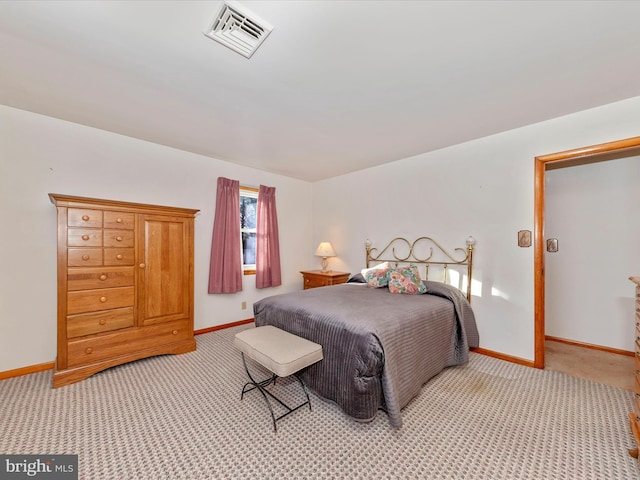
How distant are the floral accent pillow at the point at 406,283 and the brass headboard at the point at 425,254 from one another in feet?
1.57

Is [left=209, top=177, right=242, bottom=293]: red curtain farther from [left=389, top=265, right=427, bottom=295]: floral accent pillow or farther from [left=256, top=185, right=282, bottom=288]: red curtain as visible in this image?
[left=389, top=265, right=427, bottom=295]: floral accent pillow

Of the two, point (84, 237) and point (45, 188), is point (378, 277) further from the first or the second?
point (45, 188)

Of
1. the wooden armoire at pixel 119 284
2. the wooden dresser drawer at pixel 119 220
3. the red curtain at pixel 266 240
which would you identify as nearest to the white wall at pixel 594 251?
the red curtain at pixel 266 240

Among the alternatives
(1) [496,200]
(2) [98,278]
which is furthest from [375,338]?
(2) [98,278]

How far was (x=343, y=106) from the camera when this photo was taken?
2330 mm

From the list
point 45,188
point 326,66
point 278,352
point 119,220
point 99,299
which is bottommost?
point 278,352

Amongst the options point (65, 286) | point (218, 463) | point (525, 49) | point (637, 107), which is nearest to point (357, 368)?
point (218, 463)

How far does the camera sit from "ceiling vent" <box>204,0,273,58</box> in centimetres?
139

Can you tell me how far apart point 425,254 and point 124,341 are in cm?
354

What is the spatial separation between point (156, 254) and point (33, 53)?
177 centimetres

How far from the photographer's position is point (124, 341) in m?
2.62

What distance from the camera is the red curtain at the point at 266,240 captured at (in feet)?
14.0

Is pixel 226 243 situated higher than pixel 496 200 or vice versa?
pixel 496 200

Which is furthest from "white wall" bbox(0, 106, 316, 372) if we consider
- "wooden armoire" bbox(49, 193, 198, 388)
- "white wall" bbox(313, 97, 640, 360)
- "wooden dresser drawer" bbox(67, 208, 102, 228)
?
"white wall" bbox(313, 97, 640, 360)
